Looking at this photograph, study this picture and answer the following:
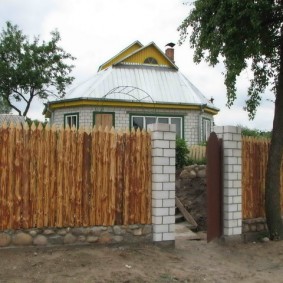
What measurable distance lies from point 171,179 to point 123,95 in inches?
492

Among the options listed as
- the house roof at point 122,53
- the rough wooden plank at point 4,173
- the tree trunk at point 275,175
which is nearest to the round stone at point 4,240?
the rough wooden plank at point 4,173

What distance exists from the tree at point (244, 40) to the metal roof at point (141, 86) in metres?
9.95

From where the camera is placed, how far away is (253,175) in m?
8.80

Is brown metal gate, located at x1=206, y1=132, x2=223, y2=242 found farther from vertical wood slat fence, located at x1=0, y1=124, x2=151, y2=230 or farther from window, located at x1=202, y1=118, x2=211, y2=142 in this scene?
window, located at x1=202, y1=118, x2=211, y2=142

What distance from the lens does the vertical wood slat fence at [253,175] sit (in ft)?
28.2

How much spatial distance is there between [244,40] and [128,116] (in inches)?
446

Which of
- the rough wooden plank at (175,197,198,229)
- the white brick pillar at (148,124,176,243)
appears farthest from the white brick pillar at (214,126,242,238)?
the rough wooden plank at (175,197,198,229)

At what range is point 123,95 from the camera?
19.5 m

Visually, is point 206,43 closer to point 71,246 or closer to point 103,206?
point 103,206

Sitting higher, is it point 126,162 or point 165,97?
point 165,97

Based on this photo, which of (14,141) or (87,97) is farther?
(87,97)

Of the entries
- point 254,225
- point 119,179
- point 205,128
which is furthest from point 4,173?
point 205,128

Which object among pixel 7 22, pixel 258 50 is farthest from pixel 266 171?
pixel 7 22

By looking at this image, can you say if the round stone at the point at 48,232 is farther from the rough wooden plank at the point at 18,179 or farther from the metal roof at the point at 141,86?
the metal roof at the point at 141,86
